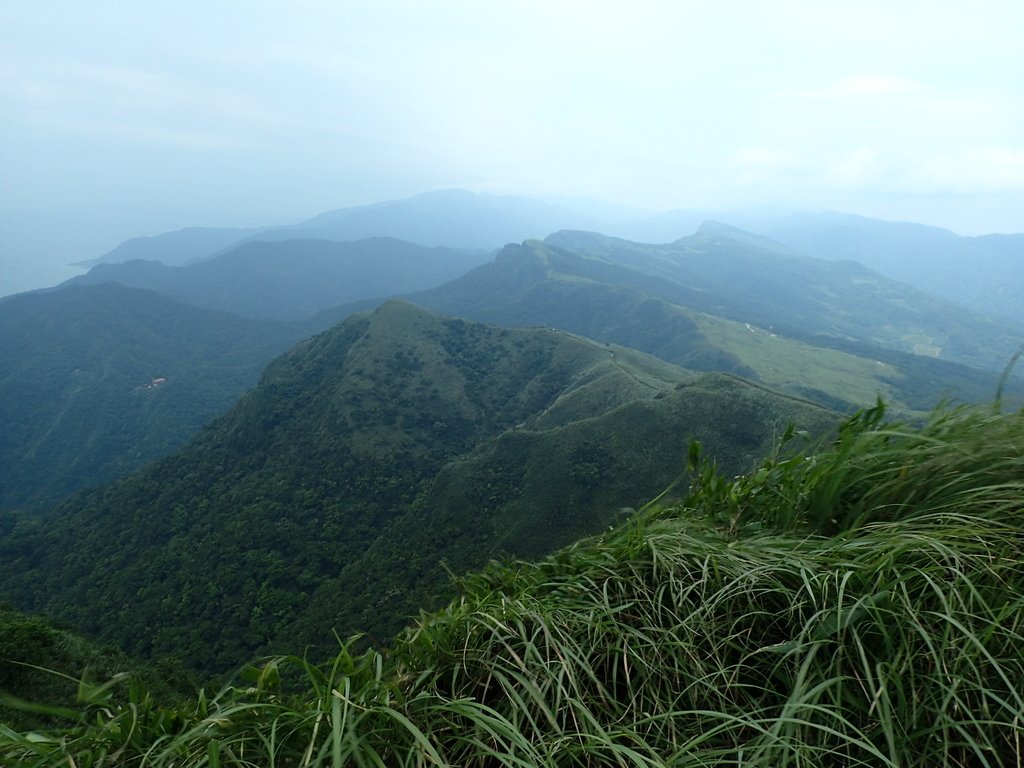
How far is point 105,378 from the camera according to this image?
132000mm

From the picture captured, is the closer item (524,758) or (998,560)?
(524,758)

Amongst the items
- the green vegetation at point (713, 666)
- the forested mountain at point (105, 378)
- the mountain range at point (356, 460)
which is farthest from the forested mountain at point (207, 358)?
the green vegetation at point (713, 666)

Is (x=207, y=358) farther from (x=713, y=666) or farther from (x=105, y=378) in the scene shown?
(x=713, y=666)

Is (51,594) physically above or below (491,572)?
below

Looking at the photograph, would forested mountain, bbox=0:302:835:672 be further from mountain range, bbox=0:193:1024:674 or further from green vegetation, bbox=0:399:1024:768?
Result: green vegetation, bbox=0:399:1024:768

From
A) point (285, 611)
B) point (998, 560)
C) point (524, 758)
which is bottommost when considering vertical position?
point (285, 611)

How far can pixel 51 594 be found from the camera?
4753 centimetres

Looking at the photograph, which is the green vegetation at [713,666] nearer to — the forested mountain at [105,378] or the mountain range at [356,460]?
the mountain range at [356,460]

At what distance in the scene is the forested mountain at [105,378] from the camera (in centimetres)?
10694

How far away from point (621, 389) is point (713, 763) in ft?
199

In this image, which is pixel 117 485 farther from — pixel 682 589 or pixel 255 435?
pixel 682 589

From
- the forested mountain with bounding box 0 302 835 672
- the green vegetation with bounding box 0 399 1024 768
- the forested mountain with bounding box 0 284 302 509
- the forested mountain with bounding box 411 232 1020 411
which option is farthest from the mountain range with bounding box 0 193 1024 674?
the forested mountain with bounding box 411 232 1020 411

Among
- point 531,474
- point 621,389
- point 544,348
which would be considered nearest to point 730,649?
point 531,474

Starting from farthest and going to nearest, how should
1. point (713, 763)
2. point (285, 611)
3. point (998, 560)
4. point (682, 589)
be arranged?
point (285, 611) < point (682, 589) < point (998, 560) < point (713, 763)
